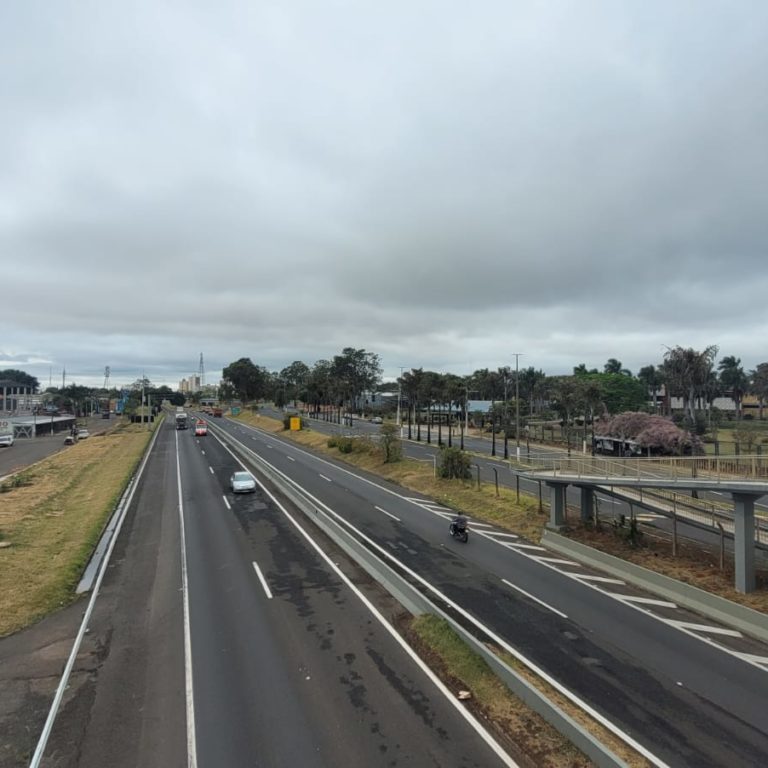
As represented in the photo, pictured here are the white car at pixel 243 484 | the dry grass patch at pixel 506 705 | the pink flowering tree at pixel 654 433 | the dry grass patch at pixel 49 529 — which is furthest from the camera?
the pink flowering tree at pixel 654 433

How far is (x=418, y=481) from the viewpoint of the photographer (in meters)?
39.0

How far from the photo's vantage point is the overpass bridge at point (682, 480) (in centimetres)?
1645

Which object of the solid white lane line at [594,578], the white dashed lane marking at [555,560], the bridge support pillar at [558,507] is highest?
the bridge support pillar at [558,507]

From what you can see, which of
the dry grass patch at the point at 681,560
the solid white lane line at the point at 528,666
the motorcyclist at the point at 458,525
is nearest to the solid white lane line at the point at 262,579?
the solid white lane line at the point at 528,666

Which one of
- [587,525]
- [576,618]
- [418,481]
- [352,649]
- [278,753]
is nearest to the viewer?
[278,753]

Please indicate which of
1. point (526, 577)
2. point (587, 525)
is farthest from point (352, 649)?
point (587, 525)

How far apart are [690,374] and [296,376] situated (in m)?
159

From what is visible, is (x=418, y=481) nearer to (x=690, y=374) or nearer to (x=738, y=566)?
(x=738, y=566)

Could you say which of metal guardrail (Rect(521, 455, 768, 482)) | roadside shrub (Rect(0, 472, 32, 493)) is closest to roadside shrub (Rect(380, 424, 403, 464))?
metal guardrail (Rect(521, 455, 768, 482))

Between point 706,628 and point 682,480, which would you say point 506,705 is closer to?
point 706,628

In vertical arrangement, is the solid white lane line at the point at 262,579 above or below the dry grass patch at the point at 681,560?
below

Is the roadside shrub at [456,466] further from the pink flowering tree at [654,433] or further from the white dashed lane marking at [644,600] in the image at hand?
the white dashed lane marking at [644,600]

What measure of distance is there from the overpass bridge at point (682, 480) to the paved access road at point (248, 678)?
11693 millimetres

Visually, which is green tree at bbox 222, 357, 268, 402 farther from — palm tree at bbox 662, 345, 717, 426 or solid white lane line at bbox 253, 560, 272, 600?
solid white lane line at bbox 253, 560, 272, 600
